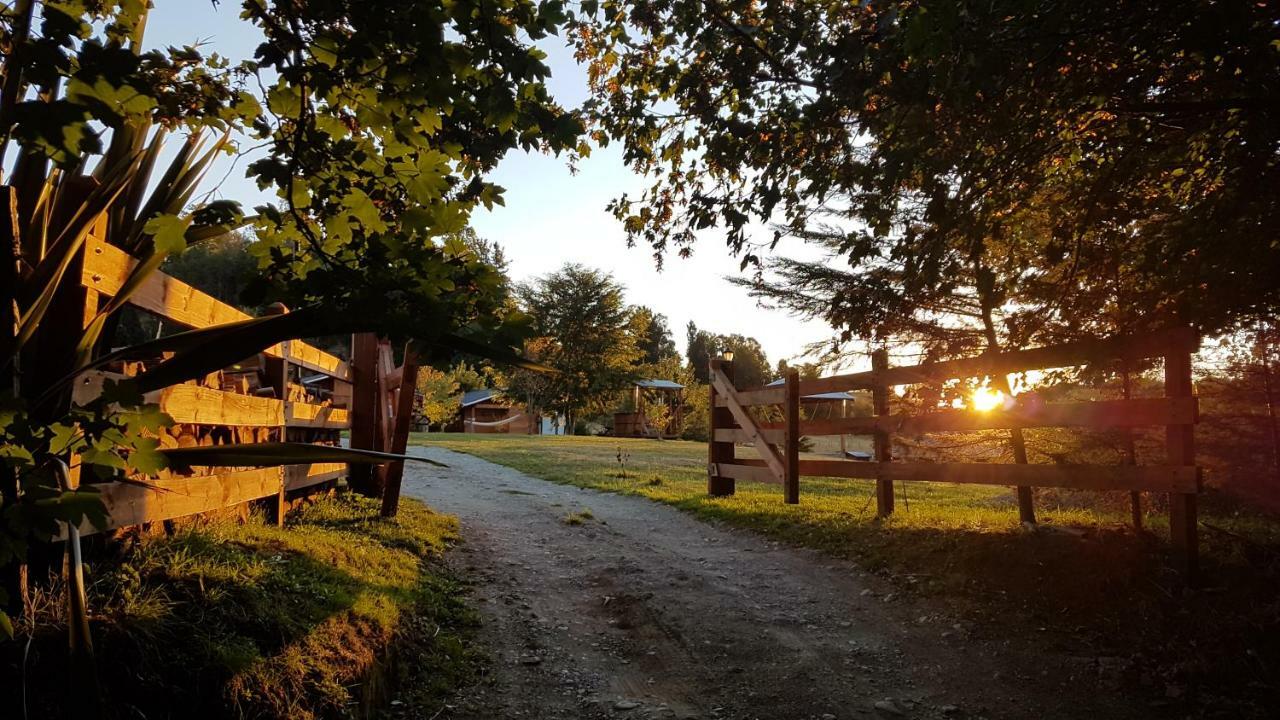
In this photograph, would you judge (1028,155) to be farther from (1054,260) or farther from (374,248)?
(374,248)

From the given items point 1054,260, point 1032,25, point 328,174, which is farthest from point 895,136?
point 328,174

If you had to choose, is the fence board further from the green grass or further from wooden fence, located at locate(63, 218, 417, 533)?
wooden fence, located at locate(63, 218, 417, 533)

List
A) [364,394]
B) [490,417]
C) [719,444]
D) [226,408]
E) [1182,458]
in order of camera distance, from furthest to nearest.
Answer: [490,417], [719,444], [364,394], [1182,458], [226,408]

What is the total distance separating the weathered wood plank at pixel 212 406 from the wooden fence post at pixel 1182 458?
6.12m

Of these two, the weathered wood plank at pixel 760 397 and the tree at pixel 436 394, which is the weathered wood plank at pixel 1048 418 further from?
the tree at pixel 436 394

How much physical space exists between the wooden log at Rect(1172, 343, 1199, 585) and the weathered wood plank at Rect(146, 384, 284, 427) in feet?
20.1

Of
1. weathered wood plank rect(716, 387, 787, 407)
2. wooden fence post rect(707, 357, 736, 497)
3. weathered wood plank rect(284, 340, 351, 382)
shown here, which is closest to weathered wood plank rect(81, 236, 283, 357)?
weathered wood plank rect(284, 340, 351, 382)

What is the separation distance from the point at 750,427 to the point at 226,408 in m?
6.52

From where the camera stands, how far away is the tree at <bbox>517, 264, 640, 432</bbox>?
3831 cm

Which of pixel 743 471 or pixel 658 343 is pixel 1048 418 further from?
pixel 658 343

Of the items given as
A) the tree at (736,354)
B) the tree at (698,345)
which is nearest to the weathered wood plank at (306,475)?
the tree at (736,354)

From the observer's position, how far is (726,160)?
5594mm

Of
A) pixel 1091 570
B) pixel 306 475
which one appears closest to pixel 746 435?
pixel 1091 570

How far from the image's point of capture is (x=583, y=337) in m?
39.9
